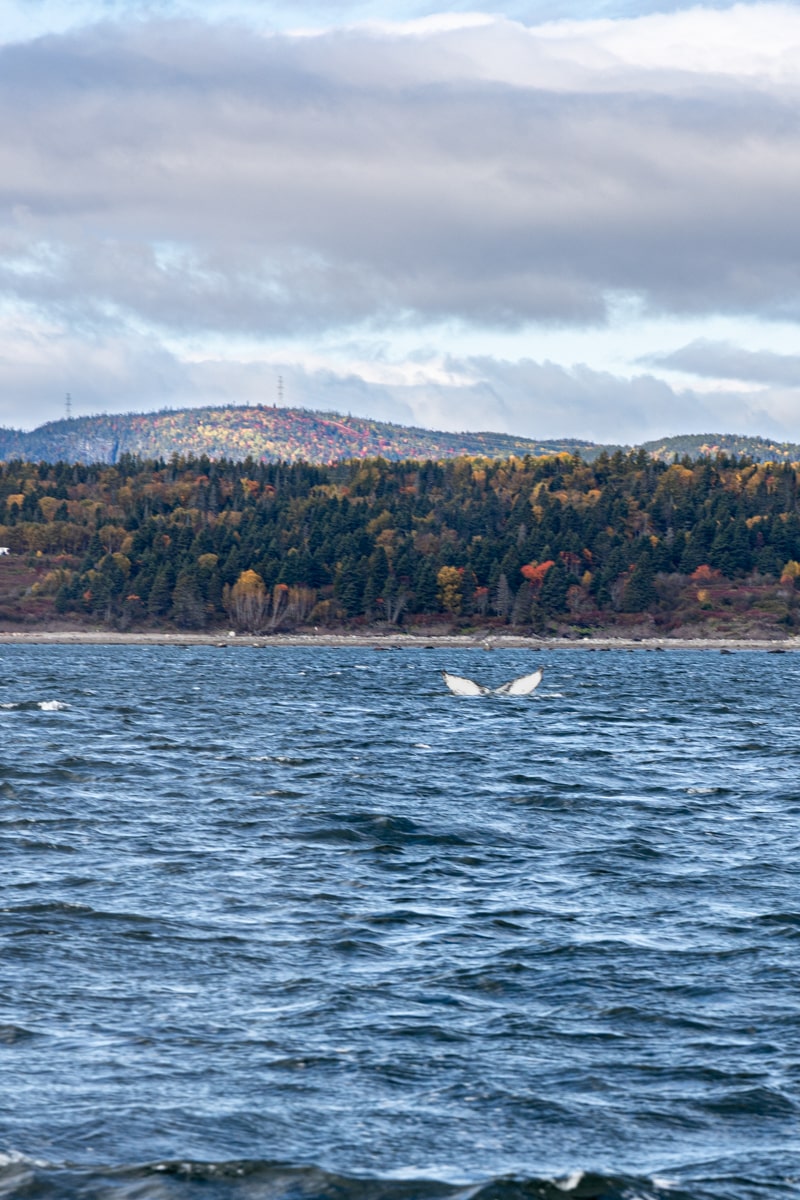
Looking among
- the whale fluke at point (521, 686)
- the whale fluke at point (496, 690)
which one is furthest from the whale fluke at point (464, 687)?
the whale fluke at point (521, 686)

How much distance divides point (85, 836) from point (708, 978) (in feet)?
55.1

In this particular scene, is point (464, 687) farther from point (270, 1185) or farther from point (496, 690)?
point (270, 1185)

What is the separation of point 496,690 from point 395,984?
3481 inches

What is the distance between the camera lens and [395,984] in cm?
2038

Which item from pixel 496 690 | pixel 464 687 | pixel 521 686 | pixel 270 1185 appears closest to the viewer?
pixel 270 1185

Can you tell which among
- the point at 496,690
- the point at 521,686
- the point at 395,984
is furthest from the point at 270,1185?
the point at 496,690

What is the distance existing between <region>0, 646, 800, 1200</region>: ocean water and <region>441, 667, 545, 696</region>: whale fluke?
168 feet

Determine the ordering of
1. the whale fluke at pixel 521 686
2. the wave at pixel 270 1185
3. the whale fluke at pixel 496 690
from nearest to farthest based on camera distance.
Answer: the wave at pixel 270 1185 < the whale fluke at pixel 496 690 < the whale fluke at pixel 521 686

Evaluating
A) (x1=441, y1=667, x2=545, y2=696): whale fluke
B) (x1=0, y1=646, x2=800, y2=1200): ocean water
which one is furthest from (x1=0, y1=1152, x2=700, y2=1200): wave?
(x1=441, y1=667, x2=545, y2=696): whale fluke

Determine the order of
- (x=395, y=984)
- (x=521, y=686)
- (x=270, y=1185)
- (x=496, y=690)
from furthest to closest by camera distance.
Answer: (x=496, y=690) < (x=521, y=686) < (x=395, y=984) < (x=270, y=1185)

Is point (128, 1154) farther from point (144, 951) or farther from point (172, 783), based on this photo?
point (172, 783)

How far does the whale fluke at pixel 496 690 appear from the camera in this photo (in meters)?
99.4

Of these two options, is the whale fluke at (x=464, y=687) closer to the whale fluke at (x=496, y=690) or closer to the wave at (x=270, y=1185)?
the whale fluke at (x=496, y=690)

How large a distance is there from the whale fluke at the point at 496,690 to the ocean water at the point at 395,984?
51.1 metres
